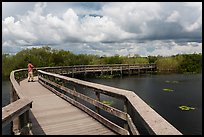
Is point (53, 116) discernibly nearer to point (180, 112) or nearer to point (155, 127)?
point (155, 127)

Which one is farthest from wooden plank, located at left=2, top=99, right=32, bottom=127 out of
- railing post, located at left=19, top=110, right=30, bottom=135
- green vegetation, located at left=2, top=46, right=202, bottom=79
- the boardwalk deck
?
green vegetation, located at left=2, top=46, right=202, bottom=79

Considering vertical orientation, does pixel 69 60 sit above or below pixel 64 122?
above

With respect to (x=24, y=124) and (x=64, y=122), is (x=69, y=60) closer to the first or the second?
(x=64, y=122)

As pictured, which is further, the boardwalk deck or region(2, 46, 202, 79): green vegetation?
region(2, 46, 202, 79): green vegetation

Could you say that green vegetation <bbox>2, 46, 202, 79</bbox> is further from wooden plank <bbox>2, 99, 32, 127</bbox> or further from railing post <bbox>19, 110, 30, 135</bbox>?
wooden plank <bbox>2, 99, 32, 127</bbox>

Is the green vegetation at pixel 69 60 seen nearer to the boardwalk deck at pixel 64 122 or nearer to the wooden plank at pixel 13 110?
the boardwalk deck at pixel 64 122

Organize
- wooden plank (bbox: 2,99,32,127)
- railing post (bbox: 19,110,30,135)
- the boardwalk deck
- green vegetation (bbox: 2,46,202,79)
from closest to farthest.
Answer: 1. wooden plank (bbox: 2,99,32,127)
2. railing post (bbox: 19,110,30,135)
3. the boardwalk deck
4. green vegetation (bbox: 2,46,202,79)

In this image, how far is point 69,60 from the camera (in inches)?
1889

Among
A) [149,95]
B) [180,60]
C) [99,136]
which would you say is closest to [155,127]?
[99,136]

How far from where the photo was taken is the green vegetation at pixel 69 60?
138 feet

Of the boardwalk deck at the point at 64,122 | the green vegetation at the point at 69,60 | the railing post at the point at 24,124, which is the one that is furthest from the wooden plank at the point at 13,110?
the green vegetation at the point at 69,60

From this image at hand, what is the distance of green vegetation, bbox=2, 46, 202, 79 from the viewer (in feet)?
138

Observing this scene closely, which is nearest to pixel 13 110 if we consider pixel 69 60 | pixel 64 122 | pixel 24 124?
pixel 24 124

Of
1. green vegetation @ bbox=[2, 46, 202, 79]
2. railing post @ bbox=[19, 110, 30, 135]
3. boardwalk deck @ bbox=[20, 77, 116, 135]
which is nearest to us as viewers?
railing post @ bbox=[19, 110, 30, 135]
